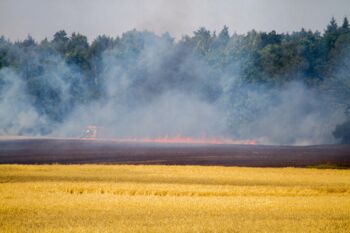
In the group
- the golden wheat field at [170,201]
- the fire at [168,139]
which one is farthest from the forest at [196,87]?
the golden wheat field at [170,201]

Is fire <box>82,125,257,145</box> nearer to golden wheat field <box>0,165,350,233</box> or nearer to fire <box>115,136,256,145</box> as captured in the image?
fire <box>115,136,256,145</box>

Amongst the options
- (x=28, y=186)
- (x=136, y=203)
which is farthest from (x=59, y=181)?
(x=136, y=203)

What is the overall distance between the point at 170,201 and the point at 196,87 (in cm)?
8528

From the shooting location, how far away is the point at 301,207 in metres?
27.9

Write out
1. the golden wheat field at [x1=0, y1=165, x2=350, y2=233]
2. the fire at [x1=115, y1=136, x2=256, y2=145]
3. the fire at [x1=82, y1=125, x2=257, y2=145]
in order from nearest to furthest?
the golden wheat field at [x1=0, y1=165, x2=350, y2=233] < the fire at [x1=115, y1=136, x2=256, y2=145] < the fire at [x1=82, y1=125, x2=257, y2=145]

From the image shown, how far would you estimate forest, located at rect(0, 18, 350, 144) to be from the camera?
10388cm

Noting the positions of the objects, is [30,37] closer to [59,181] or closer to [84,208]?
[59,181]

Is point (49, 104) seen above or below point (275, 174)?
above

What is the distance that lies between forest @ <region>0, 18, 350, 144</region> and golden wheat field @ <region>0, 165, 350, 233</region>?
5951 centimetres

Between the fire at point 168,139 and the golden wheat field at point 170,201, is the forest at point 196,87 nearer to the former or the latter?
the fire at point 168,139

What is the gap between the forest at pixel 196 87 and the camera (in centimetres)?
10388

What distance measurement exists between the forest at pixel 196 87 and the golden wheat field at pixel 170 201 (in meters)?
59.5

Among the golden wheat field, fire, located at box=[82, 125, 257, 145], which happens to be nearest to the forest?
fire, located at box=[82, 125, 257, 145]

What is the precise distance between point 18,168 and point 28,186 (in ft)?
41.8
